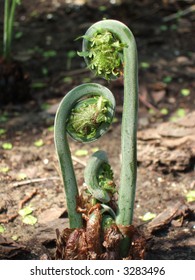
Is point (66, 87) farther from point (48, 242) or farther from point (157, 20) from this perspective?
point (48, 242)

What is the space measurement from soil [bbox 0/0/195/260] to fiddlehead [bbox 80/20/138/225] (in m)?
0.54

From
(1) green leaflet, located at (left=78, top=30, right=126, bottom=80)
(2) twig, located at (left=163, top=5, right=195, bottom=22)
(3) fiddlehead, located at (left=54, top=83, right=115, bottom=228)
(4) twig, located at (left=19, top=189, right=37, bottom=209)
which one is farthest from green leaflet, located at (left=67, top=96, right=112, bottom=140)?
(2) twig, located at (left=163, top=5, right=195, bottom=22)

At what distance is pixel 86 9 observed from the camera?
6.05 m

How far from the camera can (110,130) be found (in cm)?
411

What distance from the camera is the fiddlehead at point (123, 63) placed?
7.76ft

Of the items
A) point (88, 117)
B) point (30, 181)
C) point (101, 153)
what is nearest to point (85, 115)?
point (88, 117)

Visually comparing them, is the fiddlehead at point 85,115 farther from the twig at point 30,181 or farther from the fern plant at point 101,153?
the twig at point 30,181

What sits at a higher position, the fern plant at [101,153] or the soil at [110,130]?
the fern plant at [101,153]

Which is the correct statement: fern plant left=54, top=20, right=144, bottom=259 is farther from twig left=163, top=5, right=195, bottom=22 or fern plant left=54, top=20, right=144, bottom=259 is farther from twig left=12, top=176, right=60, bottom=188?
twig left=163, top=5, right=195, bottom=22

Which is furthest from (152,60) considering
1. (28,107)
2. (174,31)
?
(28,107)

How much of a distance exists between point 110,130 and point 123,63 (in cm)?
172

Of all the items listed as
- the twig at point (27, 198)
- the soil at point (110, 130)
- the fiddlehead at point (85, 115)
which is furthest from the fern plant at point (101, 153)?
the twig at point (27, 198)

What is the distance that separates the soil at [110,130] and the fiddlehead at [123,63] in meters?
0.54

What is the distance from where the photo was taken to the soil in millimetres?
3045
